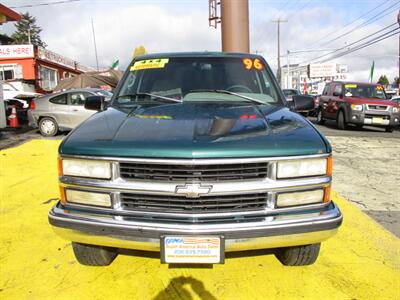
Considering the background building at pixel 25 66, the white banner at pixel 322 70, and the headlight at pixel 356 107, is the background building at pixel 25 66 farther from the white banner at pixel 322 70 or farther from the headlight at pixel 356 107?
the white banner at pixel 322 70

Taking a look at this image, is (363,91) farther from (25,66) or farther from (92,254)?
(25,66)

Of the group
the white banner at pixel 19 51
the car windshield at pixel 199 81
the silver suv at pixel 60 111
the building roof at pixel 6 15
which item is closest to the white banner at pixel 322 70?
the white banner at pixel 19 51

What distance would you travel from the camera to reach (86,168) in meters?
2.54

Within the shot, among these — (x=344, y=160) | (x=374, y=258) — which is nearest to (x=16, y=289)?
(x=374, y=258)

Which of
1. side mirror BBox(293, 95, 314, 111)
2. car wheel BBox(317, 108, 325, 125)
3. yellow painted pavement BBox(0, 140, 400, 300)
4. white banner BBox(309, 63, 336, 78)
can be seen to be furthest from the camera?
white banner BBox(309, 63, 336, 78)

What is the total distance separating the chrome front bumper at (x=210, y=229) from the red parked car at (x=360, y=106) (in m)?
11.4

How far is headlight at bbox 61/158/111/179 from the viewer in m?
2.49

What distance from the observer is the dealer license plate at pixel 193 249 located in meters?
2.39

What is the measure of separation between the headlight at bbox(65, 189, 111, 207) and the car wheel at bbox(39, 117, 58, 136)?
10.1 m

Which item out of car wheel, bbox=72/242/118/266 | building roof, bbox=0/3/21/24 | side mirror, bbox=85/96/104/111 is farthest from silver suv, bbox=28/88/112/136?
car wheel, bbox=72/242/118/266

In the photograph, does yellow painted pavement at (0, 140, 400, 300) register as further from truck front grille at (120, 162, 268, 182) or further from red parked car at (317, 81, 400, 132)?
red parked car at (317, 81, 400, 132)

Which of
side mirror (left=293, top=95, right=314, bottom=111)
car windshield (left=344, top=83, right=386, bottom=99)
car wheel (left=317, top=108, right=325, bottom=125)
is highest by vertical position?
car windshield (left=344, top=83, right=386, bottom=99)

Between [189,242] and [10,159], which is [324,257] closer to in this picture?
[189,242]

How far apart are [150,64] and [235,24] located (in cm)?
925
